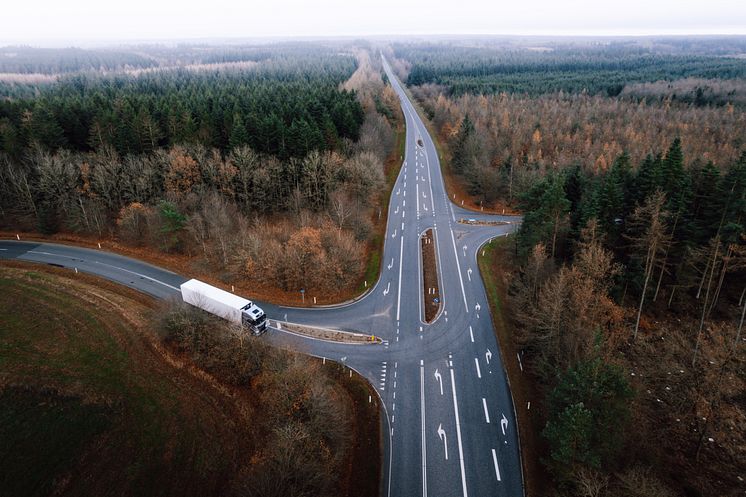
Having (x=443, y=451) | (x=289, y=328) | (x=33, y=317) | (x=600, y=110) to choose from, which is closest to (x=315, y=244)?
(x=289, y=328)

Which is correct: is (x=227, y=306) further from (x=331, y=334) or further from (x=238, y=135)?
(x=238, y=135)

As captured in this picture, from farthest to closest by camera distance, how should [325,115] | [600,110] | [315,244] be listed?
[600,110] < [325,115] < [315,244]

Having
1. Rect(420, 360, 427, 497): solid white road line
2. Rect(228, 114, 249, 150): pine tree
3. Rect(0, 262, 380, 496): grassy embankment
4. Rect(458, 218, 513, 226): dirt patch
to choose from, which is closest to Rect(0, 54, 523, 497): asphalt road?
Rect(420, 360, 427, 497): solid white road line

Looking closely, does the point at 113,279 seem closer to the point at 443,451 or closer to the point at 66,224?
the point at 66,224

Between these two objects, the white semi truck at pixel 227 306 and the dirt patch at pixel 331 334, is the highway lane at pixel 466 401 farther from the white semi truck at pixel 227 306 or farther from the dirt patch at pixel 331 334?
the white semi truck at pixel 227 306

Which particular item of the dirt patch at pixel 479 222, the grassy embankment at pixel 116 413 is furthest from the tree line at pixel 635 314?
the dirt patch at pixel 479 222

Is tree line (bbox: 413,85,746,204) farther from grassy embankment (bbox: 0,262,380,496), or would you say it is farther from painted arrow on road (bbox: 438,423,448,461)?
grassy embankment (bbox: 0,262,380,496)
